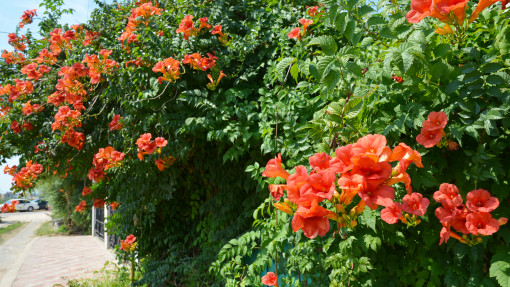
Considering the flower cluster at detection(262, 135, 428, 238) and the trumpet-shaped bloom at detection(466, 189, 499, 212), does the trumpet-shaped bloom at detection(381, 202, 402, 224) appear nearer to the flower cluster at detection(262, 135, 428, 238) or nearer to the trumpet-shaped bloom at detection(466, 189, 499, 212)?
the flower cluster at detection(262, 135, 428, 238)

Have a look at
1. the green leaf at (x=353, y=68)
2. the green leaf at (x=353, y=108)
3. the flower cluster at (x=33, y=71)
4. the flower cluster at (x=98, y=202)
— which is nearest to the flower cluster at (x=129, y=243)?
the flower cluster at (x=98, y=202)

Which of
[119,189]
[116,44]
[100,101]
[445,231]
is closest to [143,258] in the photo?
[119,189]

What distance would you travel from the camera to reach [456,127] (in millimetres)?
1192

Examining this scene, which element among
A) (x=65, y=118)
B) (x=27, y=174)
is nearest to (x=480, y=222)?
(x=65, y=118)

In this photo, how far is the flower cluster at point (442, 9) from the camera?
0.95 meters

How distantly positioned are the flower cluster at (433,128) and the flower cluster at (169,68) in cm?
174

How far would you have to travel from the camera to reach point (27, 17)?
483 cm

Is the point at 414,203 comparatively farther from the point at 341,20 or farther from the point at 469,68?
the point at 341,20

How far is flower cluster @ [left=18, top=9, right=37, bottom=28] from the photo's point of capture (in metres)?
4.80

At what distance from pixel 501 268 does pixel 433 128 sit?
0.52 metres

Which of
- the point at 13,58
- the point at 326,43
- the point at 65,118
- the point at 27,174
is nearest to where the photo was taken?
the point at 326,43

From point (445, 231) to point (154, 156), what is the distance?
223 cm

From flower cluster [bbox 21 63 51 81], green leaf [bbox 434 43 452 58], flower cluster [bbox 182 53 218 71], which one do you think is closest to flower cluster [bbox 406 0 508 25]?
green leaf [bbox 434 43 452 58]

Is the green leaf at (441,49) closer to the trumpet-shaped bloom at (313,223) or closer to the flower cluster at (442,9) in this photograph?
the flower cluster at (442,9)
